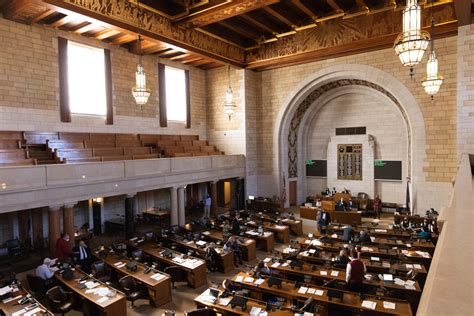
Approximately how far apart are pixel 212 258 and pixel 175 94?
10697 mm

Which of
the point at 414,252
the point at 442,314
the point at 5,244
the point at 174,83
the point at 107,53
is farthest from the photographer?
the point at 174,83

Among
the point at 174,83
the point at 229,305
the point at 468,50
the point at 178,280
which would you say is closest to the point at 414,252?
the point at 229,305

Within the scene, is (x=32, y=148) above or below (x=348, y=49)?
below

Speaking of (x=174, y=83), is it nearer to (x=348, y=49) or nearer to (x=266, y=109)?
(x=266, y=109)

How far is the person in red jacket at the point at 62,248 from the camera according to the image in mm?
9281

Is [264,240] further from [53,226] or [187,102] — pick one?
[187,102]

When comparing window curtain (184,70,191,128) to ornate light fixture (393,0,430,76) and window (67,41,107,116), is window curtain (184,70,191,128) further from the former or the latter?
ornate light fixture (393,0,430,76)

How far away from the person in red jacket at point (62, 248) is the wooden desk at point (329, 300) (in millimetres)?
5525

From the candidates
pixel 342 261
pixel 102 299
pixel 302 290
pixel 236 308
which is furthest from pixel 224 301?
pixel 342 261

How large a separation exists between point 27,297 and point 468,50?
15875 millimetres

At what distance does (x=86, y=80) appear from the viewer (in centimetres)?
1359

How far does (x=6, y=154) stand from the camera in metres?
9.78

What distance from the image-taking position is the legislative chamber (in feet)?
24.5

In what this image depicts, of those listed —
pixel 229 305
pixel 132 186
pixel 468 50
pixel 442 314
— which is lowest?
pixel 229 305
